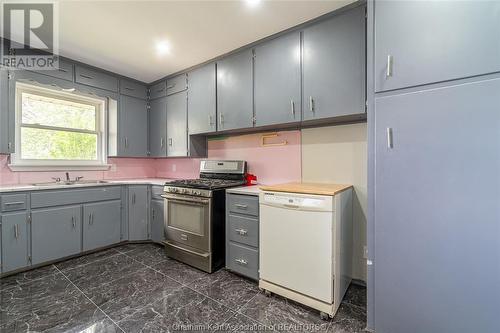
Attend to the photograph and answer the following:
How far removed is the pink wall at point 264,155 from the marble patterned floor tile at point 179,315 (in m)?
1.45

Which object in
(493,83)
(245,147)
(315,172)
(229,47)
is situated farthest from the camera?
(245,147)

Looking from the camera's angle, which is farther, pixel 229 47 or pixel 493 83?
pixel 229 47

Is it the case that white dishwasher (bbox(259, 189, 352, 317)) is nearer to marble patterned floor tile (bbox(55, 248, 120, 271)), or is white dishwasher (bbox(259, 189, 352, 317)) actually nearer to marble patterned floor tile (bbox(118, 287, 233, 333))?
marble patterned floor tile (bbox(118, 287, 233, 333))

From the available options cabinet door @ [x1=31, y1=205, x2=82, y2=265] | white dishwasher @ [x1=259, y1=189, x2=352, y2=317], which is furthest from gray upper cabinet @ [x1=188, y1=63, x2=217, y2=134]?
cabinet door @ [x1=31, y1=205, x2=82, y2=265]

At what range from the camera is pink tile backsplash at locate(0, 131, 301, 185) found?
2.57 metres

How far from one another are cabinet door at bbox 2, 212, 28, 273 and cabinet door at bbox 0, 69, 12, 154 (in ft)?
2.47

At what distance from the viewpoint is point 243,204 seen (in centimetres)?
221

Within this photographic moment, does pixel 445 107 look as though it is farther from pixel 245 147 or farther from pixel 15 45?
pixel 15 45

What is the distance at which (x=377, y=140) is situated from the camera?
1.47 metres

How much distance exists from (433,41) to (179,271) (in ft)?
9.18

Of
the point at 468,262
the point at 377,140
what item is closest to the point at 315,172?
the point at 377,140

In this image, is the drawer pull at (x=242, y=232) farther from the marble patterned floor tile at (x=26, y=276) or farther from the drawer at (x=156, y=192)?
the marble patterned floor tile at (x=26, y=276)

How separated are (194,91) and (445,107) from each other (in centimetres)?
268

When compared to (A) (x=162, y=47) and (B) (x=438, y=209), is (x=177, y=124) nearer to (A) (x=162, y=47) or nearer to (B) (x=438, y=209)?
(A) (x=162, y=47)
